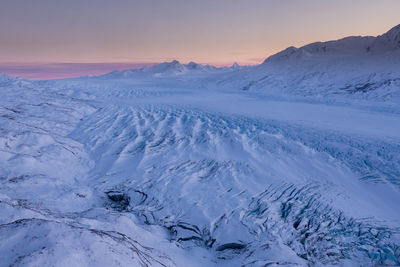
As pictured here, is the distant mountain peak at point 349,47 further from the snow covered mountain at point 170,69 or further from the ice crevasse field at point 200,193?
the snow covered mountain at point 170,69

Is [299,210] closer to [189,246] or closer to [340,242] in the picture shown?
[340,242]

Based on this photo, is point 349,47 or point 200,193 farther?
point 349,47

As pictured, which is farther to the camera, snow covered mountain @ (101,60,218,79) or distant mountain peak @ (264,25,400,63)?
snow covered mountain @ (101,60,218,79)

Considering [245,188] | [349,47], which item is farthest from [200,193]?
[349,47]

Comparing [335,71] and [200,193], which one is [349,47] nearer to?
[335,71]

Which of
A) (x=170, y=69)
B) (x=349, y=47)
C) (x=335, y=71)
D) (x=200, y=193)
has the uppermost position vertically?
(x=170, y=69)

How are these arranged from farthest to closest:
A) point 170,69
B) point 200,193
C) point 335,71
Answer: point 170,69 → point 335,71 → point 200,193

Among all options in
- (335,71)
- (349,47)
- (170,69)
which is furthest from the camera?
(170,69)

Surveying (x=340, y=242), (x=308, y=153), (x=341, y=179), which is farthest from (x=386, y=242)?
(x=308, y=153)

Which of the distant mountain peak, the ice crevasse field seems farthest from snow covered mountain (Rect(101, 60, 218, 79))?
the ice crevasse field

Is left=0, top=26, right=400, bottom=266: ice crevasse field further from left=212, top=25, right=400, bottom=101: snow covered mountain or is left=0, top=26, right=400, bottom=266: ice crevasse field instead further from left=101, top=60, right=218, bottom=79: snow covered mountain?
left=101, top=60, right=218, bottom=79: snow covered mountain

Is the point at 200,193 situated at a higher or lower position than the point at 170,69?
lower
